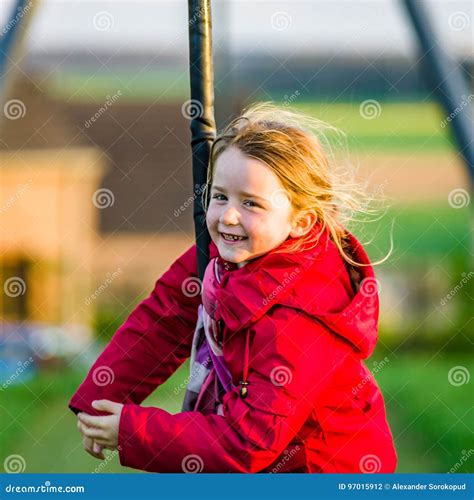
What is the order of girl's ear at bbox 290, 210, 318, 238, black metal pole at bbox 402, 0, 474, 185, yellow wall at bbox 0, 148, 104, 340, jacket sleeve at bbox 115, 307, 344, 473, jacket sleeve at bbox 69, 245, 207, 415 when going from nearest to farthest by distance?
jacket sleeve at bbox 115, 307, 344, 473
girl's ear at bbox 290, 210, 318, 238
jacket sleeve at bbox 69, 245, 207, 415
black metal pole at bbox 402, 0, 474, 185
yellow wall at bbox 0, 148, 104, 340

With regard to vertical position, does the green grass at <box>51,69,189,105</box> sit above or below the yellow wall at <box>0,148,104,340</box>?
above

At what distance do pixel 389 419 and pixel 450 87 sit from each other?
3740 millimetres

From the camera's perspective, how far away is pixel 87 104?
16375 mm

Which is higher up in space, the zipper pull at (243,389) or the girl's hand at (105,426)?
the zipper pull at (243,389)

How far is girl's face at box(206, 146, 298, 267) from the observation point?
140 cm

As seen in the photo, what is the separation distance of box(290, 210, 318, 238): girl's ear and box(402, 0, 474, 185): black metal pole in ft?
2.83

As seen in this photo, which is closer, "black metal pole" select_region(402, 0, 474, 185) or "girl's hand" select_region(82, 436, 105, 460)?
"girl's hand" select_region(82, 436, 105, 460)

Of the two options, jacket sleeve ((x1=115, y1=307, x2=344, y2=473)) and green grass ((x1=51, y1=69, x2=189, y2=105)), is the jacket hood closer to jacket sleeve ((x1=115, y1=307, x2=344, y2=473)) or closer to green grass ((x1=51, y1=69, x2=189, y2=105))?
jacket sleeve ((x1=115, y1=307, x2=344, y2=473))

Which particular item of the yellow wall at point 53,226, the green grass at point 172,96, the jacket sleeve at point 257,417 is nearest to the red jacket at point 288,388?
the jacket sleeve at point 257,417

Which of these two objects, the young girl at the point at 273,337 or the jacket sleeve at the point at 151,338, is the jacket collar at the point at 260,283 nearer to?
the young girl at the point at 273,337

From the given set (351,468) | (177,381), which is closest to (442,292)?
(177,381)

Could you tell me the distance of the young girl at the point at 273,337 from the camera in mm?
1341

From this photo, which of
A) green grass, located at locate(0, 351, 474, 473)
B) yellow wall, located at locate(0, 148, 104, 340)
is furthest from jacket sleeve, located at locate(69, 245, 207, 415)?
yellow wall, located at locate(0, 148, 104, 340)

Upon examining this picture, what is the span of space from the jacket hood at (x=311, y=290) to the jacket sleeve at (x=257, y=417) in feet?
0.06
